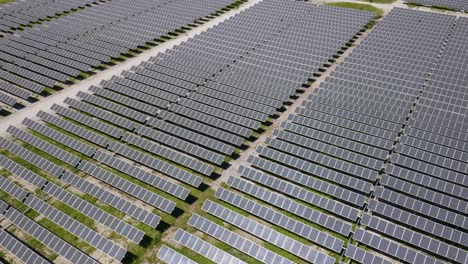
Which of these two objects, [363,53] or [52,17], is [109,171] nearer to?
[363,53]

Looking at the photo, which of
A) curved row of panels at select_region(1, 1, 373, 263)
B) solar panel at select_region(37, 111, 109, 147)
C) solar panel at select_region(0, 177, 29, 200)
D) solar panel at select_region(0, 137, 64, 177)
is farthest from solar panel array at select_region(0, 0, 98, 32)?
solar panel at select_region(0, 177, 29, 200)

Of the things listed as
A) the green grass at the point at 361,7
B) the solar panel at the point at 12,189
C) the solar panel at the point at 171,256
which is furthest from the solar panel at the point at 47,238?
the green grass at the point at 361,7

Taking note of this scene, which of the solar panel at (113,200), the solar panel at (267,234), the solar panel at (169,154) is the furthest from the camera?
the solar panel at (169,154)

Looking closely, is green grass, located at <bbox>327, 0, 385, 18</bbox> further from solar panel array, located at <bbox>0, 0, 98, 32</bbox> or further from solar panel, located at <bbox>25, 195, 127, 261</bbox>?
solar panel, located at <bbox>25, 195, 127, 261</bbox>

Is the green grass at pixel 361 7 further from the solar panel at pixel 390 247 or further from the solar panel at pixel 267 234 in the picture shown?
the solar panel at pixel 267 234

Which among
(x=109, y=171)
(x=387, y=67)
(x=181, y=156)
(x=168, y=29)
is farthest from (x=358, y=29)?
(x=109, y=171)

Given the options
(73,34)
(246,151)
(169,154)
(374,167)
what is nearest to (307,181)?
(374,167)
